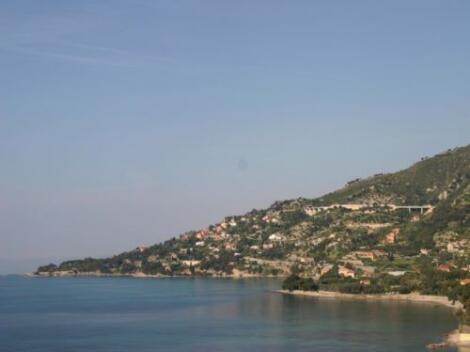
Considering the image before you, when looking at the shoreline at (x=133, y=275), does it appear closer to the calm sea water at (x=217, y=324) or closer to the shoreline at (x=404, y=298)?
the calm sea water at (x=217, y=324)

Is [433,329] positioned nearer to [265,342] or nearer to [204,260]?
[265,342]

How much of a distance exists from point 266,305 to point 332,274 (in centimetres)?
1638

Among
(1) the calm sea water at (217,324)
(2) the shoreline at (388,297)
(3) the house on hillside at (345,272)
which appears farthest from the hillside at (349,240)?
(1) the calm sea water at (217,324)

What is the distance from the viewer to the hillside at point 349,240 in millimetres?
82625

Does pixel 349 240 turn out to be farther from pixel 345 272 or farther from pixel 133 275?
pixel 133 275

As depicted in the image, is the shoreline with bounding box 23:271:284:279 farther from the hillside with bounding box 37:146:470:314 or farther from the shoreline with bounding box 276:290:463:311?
the shoreline with bounding box 276:290:463:311

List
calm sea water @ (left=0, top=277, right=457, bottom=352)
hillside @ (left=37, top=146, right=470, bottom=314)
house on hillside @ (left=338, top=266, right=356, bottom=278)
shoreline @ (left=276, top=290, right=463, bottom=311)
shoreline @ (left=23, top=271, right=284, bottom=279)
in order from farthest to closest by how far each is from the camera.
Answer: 1. shoreline @ (left=23, top=271, right=284, bottom=279)
2. hillside @ (left=37, top=146, right=470, bottom=314)
3. house on hillside @ (left=338, top=266, right=356, bottom=278)
4. shoreline @ (left=276, top=290, right=463, bottom=311)
5. calm sea water @ (left=0, top=277, right=457, bottom=352)

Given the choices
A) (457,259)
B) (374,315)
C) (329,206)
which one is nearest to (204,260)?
(329,206)

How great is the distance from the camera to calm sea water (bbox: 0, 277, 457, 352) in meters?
46.2

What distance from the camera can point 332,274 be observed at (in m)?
82.8

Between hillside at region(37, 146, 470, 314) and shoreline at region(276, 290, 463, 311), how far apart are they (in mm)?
978

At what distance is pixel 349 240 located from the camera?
103188 mm

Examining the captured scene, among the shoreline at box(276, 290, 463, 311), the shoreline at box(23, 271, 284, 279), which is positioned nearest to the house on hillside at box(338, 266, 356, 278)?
the shoreline at box(276, 290, 463, 311)

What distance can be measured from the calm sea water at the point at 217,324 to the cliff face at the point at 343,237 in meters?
14.5
